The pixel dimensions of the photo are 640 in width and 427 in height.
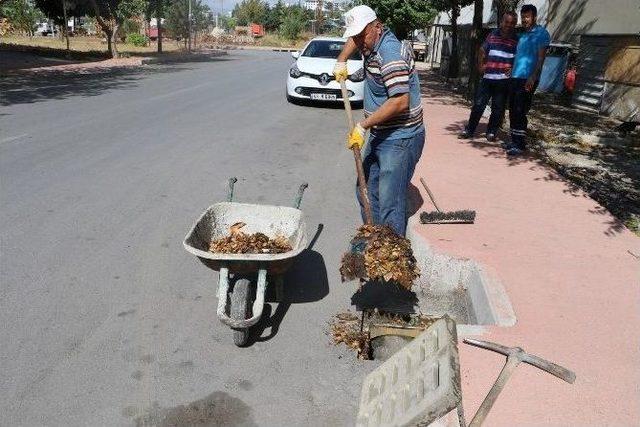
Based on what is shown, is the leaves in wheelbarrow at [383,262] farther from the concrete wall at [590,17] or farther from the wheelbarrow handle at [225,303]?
the concrete wall at [590,17]

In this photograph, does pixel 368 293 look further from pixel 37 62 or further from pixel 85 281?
pixel 37 62

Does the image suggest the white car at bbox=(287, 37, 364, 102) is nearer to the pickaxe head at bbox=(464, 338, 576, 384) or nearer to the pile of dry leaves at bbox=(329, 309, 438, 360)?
the pile of dry leaves at bbox=(329, 309, 438, 360)

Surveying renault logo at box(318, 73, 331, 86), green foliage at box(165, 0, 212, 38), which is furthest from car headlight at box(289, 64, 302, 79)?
green foliage at box(165, 0, 212, 38)

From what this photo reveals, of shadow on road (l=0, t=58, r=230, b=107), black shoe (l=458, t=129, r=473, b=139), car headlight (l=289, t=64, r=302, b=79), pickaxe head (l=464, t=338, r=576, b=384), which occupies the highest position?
car headlight (l=289, t=64, r=302, b=79)

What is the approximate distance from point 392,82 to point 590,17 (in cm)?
1421

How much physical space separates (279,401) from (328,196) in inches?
146

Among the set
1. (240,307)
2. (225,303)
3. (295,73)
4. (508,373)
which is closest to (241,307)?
(240,307)

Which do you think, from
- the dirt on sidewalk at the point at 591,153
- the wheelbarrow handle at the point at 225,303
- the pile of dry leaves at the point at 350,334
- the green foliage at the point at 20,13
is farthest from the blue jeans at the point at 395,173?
the green foliage at the point at 20,13

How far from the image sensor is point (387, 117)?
3.82 m

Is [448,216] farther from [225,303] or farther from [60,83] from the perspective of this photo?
[60,83]

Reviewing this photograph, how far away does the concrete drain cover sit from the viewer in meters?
2.04

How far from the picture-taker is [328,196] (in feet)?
21.3

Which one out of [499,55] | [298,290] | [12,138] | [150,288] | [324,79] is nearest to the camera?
[150,288]

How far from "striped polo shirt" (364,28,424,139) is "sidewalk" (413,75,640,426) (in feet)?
3.68
